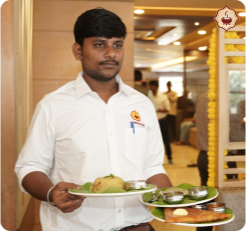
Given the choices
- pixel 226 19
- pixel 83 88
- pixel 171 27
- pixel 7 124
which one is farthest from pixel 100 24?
pixel 171 27

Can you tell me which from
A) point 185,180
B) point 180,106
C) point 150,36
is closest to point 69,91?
point 185,180

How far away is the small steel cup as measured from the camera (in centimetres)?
113

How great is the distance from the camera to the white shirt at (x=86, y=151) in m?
1.35

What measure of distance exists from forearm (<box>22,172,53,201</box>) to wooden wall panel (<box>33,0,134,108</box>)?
225 centimetres

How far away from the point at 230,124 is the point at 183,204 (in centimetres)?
146

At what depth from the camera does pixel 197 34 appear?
7684mm

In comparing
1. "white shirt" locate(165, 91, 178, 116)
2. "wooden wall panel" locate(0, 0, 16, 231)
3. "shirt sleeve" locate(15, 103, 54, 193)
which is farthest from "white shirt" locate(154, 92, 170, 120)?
"shirt sleeve" locate(15, 103, 54, 193)

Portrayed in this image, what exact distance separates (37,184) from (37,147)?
0.16 metres

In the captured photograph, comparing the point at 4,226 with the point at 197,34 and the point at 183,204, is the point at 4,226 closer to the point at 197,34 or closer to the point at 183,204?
the point at 183,204

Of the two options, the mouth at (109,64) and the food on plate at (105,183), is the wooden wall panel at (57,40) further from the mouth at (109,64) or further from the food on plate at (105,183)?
the food on plate at (105,183)

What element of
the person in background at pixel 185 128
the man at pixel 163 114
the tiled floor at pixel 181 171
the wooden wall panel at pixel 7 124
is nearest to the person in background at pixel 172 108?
the person in background at pixel 185 128

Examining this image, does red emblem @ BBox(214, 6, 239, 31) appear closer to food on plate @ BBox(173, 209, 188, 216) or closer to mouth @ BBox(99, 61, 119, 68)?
mouth @ BBox(99, 61, 119, 68)

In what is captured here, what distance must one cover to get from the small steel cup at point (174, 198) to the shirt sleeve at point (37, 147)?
1.76ft

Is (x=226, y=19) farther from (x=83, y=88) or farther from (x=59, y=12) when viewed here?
(x=59, y=12)
